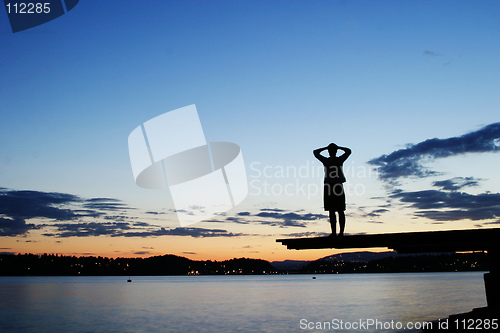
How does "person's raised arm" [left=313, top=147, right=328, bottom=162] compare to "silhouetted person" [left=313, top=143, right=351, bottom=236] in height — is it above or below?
above

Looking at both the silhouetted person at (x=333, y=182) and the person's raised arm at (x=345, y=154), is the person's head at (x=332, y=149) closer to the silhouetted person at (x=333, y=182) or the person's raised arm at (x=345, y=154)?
the silhouetted person at (x=333, y=182)

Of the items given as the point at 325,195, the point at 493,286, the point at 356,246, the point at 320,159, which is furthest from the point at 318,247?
the point at 493,286

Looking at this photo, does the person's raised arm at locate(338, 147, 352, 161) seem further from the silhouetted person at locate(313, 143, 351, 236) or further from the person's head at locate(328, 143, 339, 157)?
the person's head at locate(328, 143, 339, 157)

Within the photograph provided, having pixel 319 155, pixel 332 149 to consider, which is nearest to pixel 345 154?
pixel 332 149

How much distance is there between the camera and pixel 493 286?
13.1 m

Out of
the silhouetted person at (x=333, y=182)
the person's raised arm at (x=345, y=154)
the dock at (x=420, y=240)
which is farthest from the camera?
the dock at (x=420, y=240)

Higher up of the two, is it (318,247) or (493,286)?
(318,247)

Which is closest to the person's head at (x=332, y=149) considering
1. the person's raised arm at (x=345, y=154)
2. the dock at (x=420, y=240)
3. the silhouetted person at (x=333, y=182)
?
the silhouetted person at (x=333, y=182)

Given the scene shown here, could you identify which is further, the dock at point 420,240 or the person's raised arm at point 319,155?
the dock at point 420,240

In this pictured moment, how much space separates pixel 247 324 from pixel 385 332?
1312 centimetres

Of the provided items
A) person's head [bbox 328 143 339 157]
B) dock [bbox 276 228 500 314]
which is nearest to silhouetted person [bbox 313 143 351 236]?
person's head [bbox 328 143 339 157]

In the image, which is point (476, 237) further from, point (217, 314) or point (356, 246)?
point (217, 314)

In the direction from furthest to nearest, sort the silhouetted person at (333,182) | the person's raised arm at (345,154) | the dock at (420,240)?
the dock at (420,240), the person's raised arm at (345,154), the silhouetted person at (333,182)

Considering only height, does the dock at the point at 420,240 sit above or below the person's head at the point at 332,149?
below
